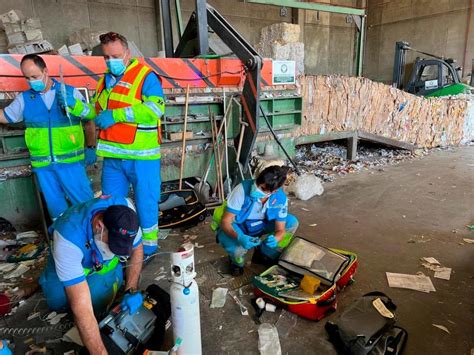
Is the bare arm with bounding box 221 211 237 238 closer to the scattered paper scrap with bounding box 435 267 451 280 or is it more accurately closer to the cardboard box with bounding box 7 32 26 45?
the scattered paper scrap with bounding box 435 267 451 280

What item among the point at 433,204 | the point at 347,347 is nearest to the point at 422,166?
the point at 433,204

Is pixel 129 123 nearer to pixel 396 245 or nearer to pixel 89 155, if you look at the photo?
pixel 89 155

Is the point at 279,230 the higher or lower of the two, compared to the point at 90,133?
lower

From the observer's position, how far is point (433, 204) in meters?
4.30

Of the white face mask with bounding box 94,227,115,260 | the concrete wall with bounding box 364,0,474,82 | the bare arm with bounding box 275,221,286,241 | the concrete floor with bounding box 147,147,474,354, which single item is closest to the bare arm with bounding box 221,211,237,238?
the bare arm with bounding box 275,221,286,241

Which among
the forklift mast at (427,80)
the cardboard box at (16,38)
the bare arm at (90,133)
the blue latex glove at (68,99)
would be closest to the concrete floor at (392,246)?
the bare arm at (90,133)

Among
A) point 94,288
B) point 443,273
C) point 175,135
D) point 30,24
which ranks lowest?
point 443,273

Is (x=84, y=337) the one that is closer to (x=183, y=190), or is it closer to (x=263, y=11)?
(x=183, y=190)

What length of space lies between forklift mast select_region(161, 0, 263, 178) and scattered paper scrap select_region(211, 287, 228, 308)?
6.68 feet

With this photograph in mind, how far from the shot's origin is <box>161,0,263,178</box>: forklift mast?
3824 millimetres

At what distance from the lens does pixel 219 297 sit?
247 cm

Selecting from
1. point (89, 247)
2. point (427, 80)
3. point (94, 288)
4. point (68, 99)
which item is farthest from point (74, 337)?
point (427, 80)

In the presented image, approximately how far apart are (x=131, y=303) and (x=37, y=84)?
6.46ft

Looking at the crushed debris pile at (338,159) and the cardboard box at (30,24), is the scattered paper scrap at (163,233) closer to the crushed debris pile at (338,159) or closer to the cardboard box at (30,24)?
the crushed debris pile at (338,159)
